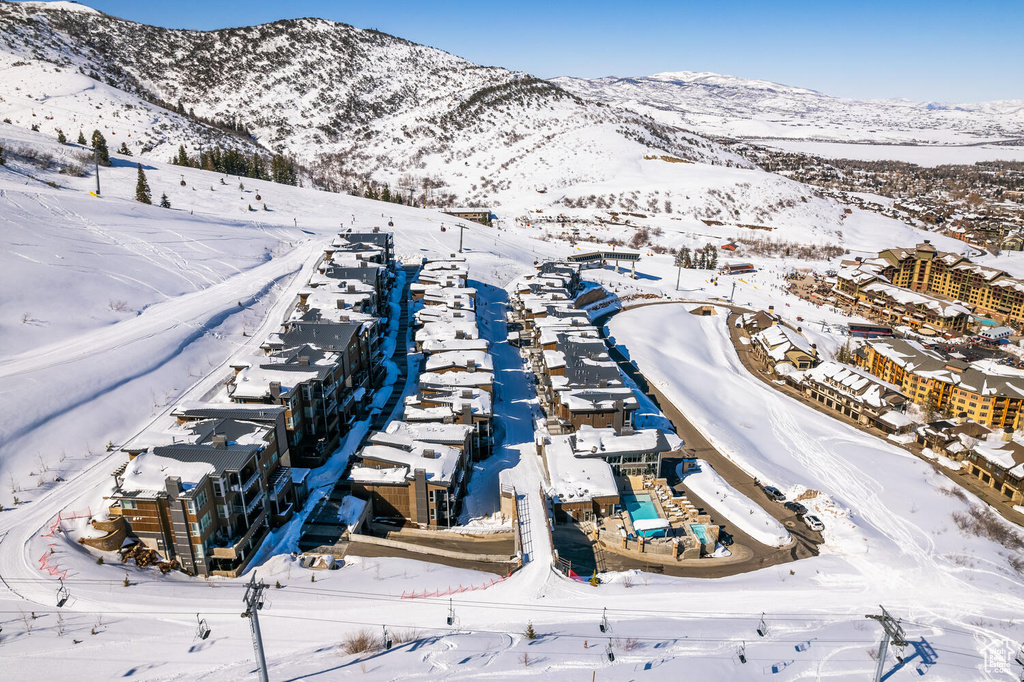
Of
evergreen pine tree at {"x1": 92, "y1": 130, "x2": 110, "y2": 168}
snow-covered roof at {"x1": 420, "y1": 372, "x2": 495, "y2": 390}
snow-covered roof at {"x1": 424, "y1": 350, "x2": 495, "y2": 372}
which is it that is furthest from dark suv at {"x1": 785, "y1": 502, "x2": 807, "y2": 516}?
evergreen pine tree at {"x1": 92, "y1": 130, "x2": 110, "y2": 168}

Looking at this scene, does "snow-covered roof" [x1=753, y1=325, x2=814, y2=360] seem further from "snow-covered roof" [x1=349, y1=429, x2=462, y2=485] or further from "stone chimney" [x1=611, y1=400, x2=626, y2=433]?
"snow-covered roof" [x1=349, y1=429, x2=462, y2=485]

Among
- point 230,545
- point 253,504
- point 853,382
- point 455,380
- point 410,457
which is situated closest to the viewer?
point 230,545

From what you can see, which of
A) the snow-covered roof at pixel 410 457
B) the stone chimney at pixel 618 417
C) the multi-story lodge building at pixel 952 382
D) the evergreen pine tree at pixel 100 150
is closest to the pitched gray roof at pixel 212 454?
the snow-covered roof at pixel 410 457

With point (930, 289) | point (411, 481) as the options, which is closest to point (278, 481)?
point (411, 481)

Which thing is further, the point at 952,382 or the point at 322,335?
the point at 952,382

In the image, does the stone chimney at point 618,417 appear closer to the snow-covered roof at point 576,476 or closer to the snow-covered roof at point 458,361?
the snow-covered roof at point 576,476

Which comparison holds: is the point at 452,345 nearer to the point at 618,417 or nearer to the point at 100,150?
the point at 618,417
